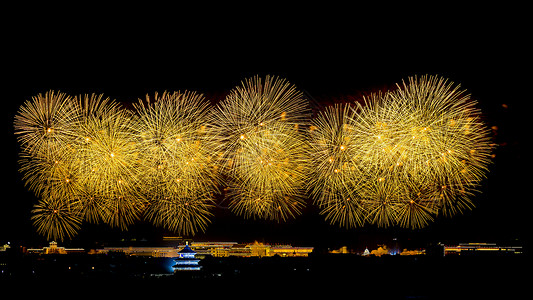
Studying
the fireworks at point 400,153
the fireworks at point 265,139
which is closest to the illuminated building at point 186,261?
the fireworks at point 265,139

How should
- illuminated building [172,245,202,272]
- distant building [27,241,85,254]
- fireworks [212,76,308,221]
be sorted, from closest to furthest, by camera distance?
fireworks [212,76,308,221], illuminated building [172,245,202,272], distant building [27,241,85,254]

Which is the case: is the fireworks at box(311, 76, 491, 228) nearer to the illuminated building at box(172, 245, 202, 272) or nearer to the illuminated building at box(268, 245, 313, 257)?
the illuminated building at box(268, 245, 313, 257)

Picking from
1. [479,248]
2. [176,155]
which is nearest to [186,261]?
[176,155]

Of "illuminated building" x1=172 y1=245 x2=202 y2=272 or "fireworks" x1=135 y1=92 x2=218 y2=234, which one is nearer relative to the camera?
"fireworks" x1=135 y1=92 x2=218 y2=234

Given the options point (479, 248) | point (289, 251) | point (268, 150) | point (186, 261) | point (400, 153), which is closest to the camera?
point (400, 153)

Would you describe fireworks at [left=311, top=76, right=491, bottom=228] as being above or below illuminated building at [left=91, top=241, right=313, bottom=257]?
above

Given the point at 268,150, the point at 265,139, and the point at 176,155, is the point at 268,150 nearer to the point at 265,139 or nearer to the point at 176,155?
the point at 265,139

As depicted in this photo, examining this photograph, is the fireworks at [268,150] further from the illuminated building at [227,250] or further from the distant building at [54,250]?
the distant building at [54,250]

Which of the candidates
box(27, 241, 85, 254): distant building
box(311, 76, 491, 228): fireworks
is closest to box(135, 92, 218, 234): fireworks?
box(311, 76, 491, 228): fireworks
